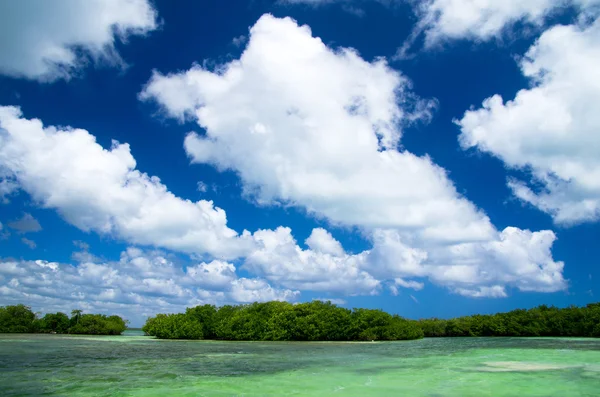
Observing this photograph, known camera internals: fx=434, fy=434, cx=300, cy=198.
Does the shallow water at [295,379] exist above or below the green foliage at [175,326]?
below

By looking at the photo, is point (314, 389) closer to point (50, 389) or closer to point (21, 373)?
point (50, 389)

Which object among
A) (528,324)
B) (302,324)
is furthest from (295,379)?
(528,324)

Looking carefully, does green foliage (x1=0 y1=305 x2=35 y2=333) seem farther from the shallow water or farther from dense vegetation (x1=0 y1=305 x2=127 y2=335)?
the shallow water

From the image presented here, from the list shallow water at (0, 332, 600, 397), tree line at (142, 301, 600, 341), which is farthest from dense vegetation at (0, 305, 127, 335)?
shallow water at (0, 332, 600, 397)

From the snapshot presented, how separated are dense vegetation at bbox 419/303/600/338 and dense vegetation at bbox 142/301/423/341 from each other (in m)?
24.0

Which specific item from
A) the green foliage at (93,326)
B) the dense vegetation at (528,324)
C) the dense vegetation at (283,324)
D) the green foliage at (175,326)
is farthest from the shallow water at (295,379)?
the green foliage at (93,326)

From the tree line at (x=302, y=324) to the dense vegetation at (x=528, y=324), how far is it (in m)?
0.18

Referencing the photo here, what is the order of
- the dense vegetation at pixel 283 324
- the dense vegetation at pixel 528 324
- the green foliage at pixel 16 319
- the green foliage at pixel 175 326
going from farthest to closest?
the green foliage at pixel 16 319 → the dense vegetation at pixel 528 324 → the green foliage at pixel 175 326 → the dense vegetation at pixel 283 324

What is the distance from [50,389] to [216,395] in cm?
784

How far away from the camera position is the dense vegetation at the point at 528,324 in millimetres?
83562

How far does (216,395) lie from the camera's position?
59.8ft

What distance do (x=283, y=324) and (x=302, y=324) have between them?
3.80 m

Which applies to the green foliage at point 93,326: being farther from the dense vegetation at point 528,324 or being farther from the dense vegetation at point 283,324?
the dense vegetation at point 528,324

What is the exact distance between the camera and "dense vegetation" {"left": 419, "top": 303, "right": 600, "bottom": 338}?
83562mm
